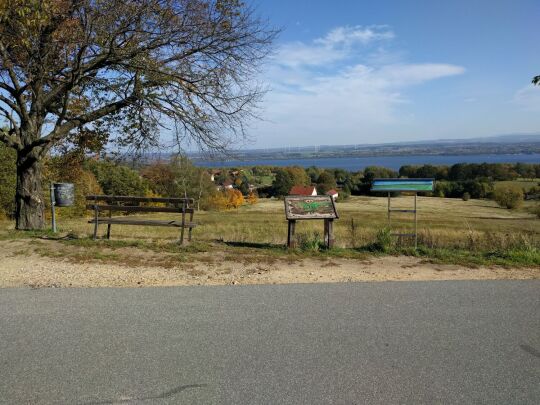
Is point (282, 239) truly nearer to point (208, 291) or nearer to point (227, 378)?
point (208, 291)

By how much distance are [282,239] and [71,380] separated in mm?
8447

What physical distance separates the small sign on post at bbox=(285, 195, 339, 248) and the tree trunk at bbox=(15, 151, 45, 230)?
705 cm

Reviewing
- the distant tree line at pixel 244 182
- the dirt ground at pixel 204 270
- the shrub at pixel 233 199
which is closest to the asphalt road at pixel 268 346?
the dirt ground at pixel 204 270

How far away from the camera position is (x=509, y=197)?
6150 centimetres

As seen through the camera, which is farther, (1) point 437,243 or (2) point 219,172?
(2) point 219,172

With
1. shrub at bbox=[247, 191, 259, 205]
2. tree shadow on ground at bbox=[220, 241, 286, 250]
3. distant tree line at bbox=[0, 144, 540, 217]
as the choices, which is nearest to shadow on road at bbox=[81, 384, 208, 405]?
tree shadow on ground at bbox=[220, 241, 286, 250]

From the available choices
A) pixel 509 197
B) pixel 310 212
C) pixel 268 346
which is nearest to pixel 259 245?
pixel 310 212

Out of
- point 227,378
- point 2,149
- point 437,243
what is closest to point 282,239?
point 437,243

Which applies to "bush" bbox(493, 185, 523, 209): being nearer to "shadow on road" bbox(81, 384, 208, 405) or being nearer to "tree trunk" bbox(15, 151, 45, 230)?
"tree trunk" bbox(15, 151, 45, 230)

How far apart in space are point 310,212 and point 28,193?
7703 mm

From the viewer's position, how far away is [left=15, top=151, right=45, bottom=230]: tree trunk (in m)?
12.0

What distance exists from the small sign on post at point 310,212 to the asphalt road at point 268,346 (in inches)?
143

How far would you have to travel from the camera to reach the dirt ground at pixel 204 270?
23.0ft

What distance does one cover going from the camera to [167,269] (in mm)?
7801
